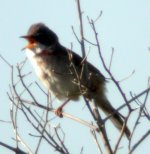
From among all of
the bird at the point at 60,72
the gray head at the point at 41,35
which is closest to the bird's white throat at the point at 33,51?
the bird at the point at 60,72

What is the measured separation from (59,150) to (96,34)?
123cm

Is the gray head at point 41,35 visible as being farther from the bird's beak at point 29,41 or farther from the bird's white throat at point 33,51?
the bird's white throat at point 33,51

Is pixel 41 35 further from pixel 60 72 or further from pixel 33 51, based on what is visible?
pixel 60 72

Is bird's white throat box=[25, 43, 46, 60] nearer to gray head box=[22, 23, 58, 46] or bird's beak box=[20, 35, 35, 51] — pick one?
bird's beak box=[20, 35, 35, 51]

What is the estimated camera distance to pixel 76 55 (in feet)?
29.3

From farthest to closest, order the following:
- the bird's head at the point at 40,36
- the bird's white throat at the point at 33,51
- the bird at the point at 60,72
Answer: the bird's head at the point at 40,36 < the bird's white throat at the point at 33,51 < the bird at the point at 60,72

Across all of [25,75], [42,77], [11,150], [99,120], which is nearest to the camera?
[11,150]

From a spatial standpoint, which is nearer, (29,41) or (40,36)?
(29,41)

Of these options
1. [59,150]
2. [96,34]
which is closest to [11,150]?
[59,150]

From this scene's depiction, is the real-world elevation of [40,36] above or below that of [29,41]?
above

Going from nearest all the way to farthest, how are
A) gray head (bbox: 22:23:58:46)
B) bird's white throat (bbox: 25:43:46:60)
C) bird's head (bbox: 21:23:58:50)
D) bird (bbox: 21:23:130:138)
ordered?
bird (bbox: 21:23:130:138), bird's white throat (bbox: 25:43:46:60), bird's head (bbox: 21:23:58:50), gray head (bbox: 22:23:58:46)

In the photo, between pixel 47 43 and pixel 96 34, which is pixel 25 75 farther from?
pixel 47 43

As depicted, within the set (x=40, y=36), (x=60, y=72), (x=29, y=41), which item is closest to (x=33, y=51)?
(x=29, y=41)

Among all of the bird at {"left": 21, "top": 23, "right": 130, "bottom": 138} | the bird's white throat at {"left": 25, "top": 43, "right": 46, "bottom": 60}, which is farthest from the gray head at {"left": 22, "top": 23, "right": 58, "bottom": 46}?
the bird's white throat at {"left": 25, "top": 43, "right": 46, "bottom": 60}
